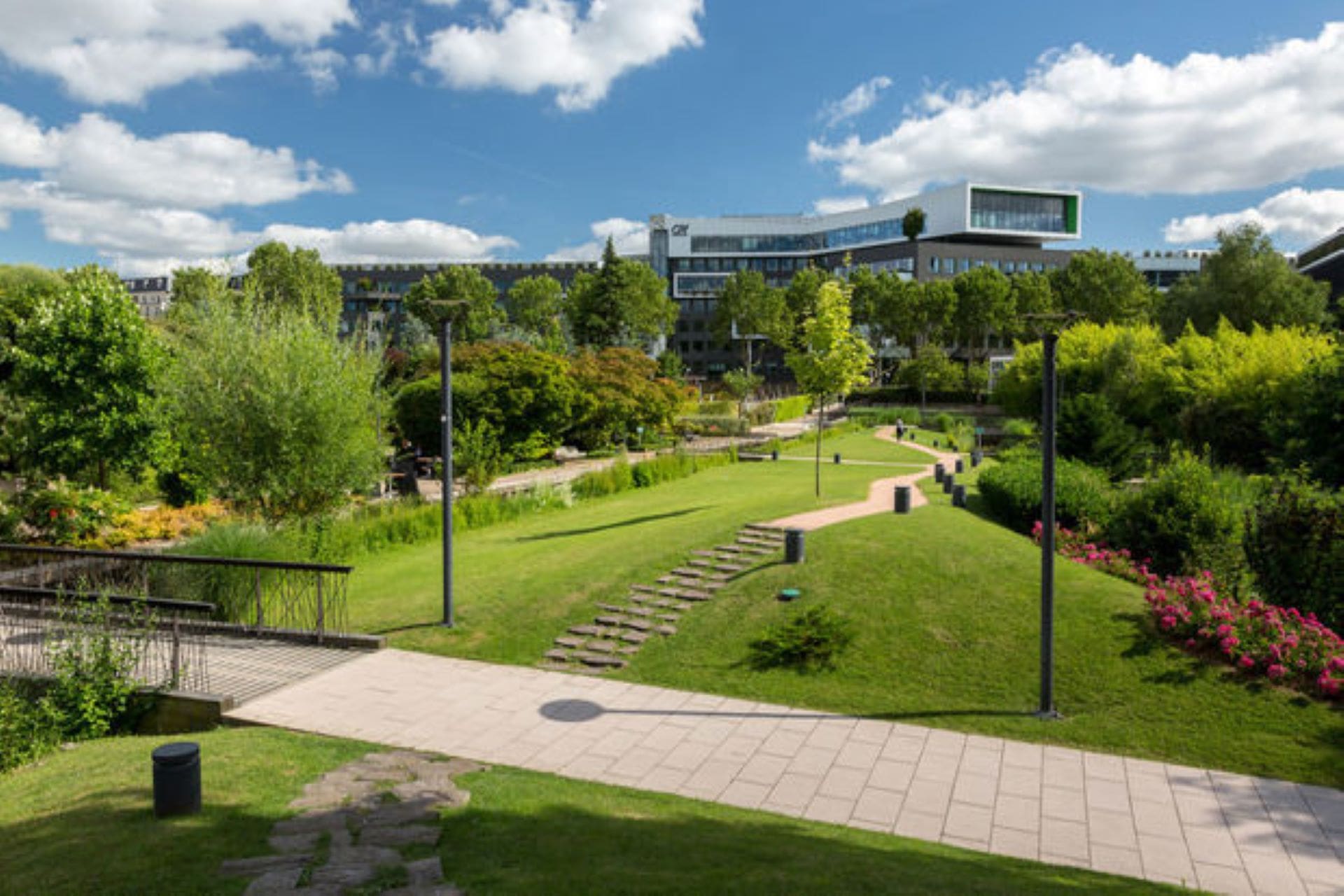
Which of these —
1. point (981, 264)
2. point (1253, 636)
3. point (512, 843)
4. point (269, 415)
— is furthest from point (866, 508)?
point (981, 264)

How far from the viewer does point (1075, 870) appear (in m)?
7.31

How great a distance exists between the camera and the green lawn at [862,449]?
37.8m

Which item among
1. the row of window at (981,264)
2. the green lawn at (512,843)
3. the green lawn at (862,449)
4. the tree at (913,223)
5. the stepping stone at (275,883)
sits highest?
the tree at (913,223)

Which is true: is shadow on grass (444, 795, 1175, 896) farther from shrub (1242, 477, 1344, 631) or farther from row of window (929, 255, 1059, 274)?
row of window (929, 255, 1059, 274)

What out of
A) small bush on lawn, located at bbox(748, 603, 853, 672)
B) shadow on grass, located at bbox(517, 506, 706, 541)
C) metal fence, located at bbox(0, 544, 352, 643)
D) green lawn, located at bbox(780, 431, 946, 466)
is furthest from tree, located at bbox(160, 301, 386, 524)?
green lawn, located at bbox(780, 431, 946, 466)

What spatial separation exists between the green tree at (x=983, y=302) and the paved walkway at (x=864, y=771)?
70.4 metres

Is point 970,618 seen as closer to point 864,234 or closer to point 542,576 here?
point 542,576

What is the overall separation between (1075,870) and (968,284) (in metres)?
76.3

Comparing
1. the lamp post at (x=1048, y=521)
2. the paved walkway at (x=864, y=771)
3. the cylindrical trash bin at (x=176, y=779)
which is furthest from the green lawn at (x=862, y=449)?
the cylindrical trash bin at (x=176, y=779)

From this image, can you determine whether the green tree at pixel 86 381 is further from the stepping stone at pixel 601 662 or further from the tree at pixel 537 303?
the tree at pixel 537 303

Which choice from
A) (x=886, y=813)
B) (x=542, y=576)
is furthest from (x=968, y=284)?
(x=886, y=813)

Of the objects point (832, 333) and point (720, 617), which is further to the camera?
point (832, 333)

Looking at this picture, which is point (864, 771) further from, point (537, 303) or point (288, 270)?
point (537, 303)

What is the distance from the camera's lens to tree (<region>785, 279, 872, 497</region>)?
74.5 feet
